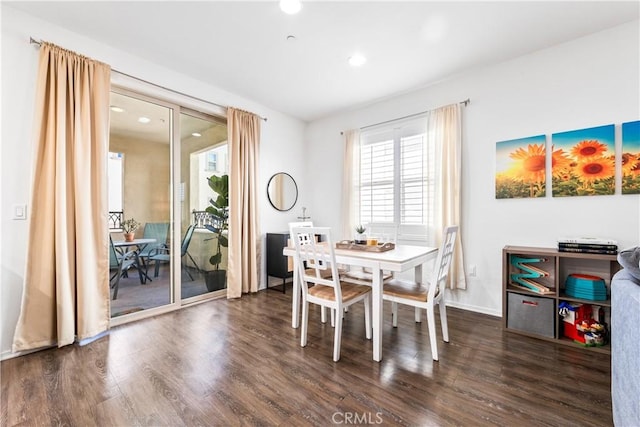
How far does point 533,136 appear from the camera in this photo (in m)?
2.69

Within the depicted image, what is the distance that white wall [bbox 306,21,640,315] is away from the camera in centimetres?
233

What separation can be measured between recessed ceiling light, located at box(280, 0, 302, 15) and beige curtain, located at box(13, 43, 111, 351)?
1751mm

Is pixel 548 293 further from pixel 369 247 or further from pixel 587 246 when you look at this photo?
pixel 369 247

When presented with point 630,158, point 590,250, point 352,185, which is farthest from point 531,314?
point 352,185

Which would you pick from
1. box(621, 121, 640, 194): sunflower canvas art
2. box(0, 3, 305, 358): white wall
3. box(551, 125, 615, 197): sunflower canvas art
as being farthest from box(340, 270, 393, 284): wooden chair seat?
box(0, 3, 305, 358): white wall

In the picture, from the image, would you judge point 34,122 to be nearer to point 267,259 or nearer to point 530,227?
point 267,259

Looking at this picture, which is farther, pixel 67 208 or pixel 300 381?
pixel 67 208

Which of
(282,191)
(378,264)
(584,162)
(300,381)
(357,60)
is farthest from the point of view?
(282,191)

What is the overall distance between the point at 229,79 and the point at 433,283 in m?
3.11

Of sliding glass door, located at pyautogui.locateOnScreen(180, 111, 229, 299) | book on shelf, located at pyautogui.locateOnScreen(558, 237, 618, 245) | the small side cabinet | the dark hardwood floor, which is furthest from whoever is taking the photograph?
the small side cabinet

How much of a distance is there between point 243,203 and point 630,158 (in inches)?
153

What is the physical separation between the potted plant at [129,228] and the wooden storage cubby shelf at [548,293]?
12.2 feet

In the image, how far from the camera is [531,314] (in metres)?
2.43

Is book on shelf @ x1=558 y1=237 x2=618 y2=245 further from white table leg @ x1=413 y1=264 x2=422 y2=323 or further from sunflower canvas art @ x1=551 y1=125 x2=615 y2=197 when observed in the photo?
white table leg @ x1=413 y1=264 x2=422 y2=323
